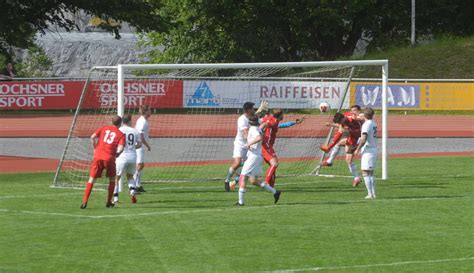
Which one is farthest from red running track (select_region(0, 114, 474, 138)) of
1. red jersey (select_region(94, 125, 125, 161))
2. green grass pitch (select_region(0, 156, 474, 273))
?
red jersey (select_region(94, 125, 125, 161))

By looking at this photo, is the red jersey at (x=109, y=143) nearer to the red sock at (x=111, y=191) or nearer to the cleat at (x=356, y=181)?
the red sock at (x=111, y=191)

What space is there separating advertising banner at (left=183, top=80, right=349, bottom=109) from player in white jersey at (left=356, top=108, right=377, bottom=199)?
12.8 m

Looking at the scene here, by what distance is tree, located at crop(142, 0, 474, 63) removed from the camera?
5731 centimetres

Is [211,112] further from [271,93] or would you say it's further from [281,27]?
[281,27]

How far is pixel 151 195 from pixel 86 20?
48338 mm

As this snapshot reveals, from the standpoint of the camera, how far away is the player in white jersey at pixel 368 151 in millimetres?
20203

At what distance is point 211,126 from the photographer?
124ft

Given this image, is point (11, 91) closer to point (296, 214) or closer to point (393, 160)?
point (393, 160)

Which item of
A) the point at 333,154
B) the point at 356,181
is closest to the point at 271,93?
the point at 333,154

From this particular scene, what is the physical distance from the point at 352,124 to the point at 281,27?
35171 mm

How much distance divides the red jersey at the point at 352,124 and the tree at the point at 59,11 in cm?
2564

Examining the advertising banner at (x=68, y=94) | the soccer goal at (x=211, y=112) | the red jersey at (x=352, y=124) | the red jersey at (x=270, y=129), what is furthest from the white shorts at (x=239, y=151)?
the advertising banner at (x=68, y=94)

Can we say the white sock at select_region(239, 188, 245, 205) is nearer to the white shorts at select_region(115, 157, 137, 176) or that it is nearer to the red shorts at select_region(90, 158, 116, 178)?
the white shorts at select_region(115, 157, 137, 176)

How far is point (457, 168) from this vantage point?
91.7ft
